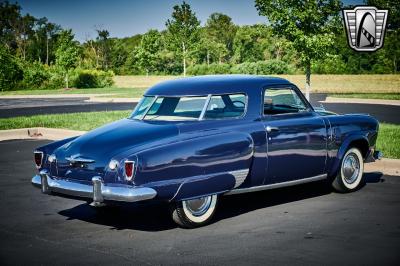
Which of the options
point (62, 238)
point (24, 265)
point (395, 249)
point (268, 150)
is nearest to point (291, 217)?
point (268, 150)

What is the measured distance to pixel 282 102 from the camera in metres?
7.34

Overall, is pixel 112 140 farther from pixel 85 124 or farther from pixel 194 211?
pixel 85 124

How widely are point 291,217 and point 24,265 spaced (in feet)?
10.1

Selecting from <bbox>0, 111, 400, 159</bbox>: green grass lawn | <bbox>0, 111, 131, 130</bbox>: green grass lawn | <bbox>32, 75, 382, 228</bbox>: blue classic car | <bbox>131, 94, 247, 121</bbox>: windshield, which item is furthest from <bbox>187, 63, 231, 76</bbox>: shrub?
<bbox>131, 94, 247, 121</bbox>: windshield

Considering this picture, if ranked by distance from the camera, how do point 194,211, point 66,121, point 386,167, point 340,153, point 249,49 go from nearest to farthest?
point 194,211
point 340,153
point 386,167
point 66,121
point 249,49

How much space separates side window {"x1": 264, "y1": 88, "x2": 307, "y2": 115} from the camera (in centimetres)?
708

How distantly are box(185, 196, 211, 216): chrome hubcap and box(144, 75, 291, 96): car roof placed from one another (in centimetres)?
127

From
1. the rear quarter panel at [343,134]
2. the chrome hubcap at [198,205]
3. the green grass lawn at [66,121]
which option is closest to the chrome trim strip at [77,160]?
the chrome hubcap at [198,205]

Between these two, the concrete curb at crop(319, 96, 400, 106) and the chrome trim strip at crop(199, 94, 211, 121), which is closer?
the chrome trim strip at crop(199, 94, 211, 121)

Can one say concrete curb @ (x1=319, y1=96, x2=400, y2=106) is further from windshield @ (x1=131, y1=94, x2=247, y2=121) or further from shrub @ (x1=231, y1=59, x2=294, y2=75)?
shrub @ (x1=231, y1=59, x2=294, y2=75)

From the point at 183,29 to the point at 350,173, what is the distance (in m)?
59.4

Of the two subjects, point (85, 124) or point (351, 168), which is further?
point (85, 124)

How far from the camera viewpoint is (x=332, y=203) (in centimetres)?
739

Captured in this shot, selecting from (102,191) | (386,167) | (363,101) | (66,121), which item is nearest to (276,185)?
(102,191)
